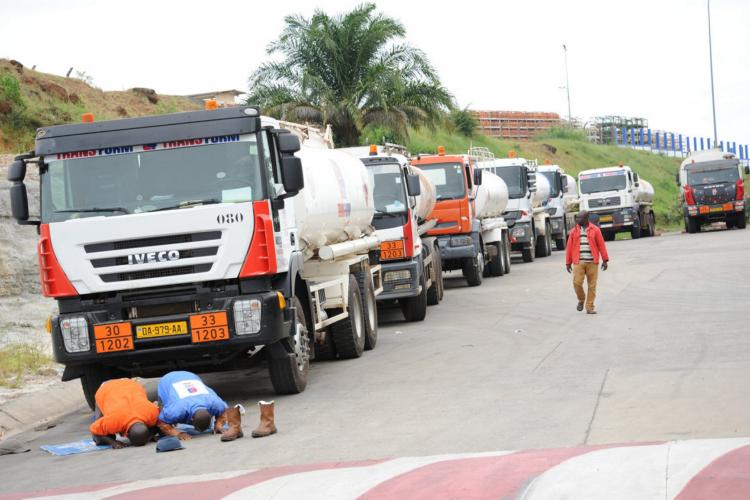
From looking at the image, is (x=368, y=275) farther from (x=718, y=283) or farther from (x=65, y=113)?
(x=65, y=113)

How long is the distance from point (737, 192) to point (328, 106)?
20.5 m

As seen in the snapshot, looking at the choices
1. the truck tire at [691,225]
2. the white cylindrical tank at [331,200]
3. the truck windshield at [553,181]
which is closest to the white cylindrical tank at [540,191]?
the truck windshield at [553,181]

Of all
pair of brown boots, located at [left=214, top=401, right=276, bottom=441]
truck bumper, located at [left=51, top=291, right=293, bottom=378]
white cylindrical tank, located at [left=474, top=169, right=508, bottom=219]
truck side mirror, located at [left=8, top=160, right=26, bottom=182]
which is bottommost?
pair of brown boots, located at [left=214, top=401, right=276, bottom=441]

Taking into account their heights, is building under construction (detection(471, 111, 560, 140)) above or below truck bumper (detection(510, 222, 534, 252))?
above

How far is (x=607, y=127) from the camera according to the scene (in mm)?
110938

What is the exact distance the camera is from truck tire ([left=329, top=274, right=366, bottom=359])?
47.1ft

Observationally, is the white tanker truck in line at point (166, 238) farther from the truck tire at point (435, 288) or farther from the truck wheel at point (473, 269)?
the truck wheel at point (473, 269)

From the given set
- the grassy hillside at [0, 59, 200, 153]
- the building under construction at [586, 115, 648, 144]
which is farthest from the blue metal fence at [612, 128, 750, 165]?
the grassy hillside at [0, 59, 200, 153]

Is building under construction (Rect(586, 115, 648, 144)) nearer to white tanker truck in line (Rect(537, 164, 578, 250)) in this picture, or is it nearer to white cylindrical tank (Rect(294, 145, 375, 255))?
white tanker truck in line (Rect(537, 164, 578, 250))

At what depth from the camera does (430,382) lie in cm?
1191

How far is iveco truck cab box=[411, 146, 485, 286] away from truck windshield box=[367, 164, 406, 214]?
482 cm

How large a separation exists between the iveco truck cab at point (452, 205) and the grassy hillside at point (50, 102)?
46.8ft

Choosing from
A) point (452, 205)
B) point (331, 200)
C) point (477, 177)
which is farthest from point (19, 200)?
point (477, 177)

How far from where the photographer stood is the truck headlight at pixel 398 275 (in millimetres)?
18219
